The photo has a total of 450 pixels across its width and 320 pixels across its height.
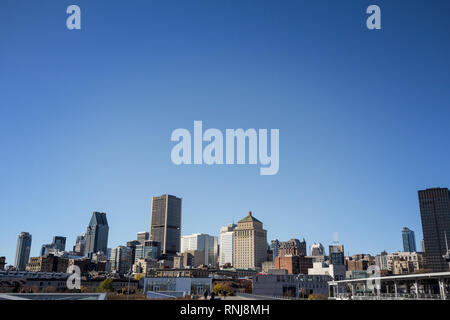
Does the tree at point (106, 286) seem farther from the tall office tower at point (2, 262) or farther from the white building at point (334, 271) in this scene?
the white building at point (334, 271)

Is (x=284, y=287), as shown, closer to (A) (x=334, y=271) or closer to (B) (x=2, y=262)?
(A) (x=334, y=271)

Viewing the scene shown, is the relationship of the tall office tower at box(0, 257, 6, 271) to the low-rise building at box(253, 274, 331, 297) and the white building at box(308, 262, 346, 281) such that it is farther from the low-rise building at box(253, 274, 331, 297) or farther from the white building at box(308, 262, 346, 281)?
the white building at box(308, 262, 346, 281)

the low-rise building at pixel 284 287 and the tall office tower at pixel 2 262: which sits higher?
the tall office tower at pixel 2 262

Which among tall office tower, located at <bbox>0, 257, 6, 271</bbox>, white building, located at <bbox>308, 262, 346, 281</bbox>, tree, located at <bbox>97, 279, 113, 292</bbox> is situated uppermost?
tall office tower, located at <bbox>0, 257, 6, 271</bbox>

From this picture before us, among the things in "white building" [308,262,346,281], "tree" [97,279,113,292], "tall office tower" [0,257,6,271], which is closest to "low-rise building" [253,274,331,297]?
"tree" [97,279,113,292]

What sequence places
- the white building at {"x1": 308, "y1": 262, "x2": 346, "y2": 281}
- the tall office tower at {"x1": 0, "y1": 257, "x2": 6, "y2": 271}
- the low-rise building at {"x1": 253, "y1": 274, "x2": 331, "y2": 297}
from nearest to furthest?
the low-rise building at {"x1": 253, "y1": 274, "x2": 331, "y2": 297} → the white building at {"x1": 308, "y1": 262, "x2": 346, "y2": 281} → the tall office tower at {"x1": 0, "y1": 257, "x2": 6, "y2": 271}

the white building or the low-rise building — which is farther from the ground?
the white building

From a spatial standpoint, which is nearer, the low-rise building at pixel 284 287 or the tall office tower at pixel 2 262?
the low-rise building at pixel 284 287

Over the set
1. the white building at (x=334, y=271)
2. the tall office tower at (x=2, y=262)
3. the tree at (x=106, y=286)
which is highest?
the tall office tower at (x=2, y=262)

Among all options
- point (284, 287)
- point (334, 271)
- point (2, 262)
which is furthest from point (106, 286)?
point (334, 271)

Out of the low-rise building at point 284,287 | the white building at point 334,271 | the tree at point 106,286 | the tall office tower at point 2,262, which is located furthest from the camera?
the tall office tower at point 2,262

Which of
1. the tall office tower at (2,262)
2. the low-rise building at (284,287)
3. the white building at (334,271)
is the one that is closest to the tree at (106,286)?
the low-rise building at (284,287)
